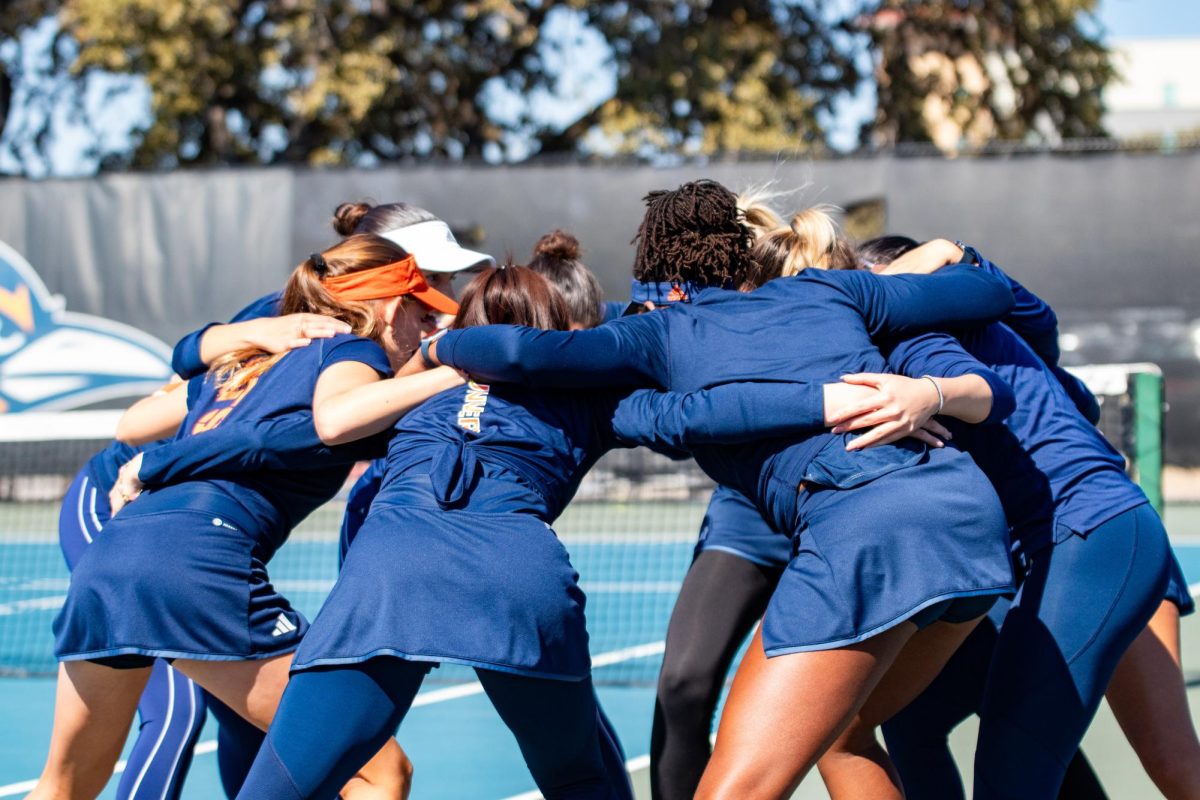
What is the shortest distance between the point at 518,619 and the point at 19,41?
1665 centimetres

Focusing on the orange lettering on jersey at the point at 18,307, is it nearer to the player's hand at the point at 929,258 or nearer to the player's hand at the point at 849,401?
the player's hand at the point at 929,258

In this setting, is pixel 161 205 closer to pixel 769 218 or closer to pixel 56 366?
pixel 56 366

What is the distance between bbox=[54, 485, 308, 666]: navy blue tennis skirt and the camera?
9.26ft

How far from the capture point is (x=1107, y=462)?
303cm

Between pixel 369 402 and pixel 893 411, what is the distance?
3.44ft

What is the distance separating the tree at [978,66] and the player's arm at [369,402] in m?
15.4

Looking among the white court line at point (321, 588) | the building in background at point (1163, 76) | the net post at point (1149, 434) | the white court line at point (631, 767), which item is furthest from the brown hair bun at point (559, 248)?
the building in background at point (1163, 76)

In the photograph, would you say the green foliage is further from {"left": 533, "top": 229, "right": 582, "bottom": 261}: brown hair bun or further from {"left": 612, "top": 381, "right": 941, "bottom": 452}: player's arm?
{"left": 612, "top": 381, "right": 941, "bottom": 452}: player's arm

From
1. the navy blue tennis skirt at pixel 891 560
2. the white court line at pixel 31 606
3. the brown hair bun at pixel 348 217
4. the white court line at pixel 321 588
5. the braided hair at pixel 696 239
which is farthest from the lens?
the white court line at pixel 321 588

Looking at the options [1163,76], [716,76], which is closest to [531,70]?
[716,76]

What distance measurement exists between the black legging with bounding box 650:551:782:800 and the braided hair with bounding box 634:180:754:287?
3.28 ft

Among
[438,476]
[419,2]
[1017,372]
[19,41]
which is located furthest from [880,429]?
[19,41]

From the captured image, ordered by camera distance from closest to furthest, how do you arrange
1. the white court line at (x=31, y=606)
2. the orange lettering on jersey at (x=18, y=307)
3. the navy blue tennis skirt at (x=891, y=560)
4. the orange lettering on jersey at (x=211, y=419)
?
the navy blue tennis skirt at (x=891, y=560) → the orange lettering on jersey at (x=211, y=419) → the white court line at (x=31, y=606) → the orange lettering on jersey at (x=18, y=307)

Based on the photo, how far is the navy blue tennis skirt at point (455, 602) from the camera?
2504mm
